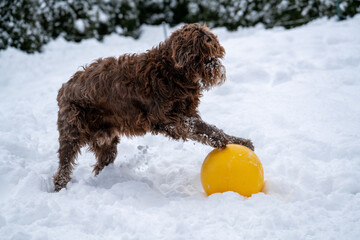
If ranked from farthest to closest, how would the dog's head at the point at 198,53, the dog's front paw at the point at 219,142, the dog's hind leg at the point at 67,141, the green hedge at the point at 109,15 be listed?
1. the green hedge at the point at 109,15
2. the dog's hind leg at the point at 67,141
3. the dog's front paw at the point at 219,142
4. the dog's head at the point at 198,53

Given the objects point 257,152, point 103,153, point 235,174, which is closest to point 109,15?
point 103,153

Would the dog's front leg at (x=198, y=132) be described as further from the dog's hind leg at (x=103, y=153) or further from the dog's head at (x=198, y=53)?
the dog's hind leg at (x=103, y=153)

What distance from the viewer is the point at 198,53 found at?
3.45 m

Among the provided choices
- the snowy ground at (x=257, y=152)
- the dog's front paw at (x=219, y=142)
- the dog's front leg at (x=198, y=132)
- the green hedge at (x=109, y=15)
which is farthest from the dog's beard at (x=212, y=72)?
the green hedge at (x=109, y=15)

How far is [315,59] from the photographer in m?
7.19

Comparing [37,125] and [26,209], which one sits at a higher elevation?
[26,209]

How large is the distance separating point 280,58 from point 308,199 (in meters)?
5.12

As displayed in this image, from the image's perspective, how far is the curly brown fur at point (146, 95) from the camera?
3.52 metres

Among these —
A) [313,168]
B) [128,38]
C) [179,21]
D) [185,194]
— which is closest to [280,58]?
[313,168]

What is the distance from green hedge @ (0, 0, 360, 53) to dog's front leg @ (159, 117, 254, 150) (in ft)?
27.0

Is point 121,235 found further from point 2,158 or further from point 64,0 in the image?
point 64,0

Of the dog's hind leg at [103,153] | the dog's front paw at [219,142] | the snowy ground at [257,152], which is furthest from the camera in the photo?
the dog's hind leg at [103,153]

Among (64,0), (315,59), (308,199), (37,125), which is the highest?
(64,0)

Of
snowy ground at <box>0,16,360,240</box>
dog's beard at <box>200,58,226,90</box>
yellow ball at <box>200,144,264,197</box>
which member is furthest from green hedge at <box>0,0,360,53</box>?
yellow ball at <box>200,144,264,197</box>
